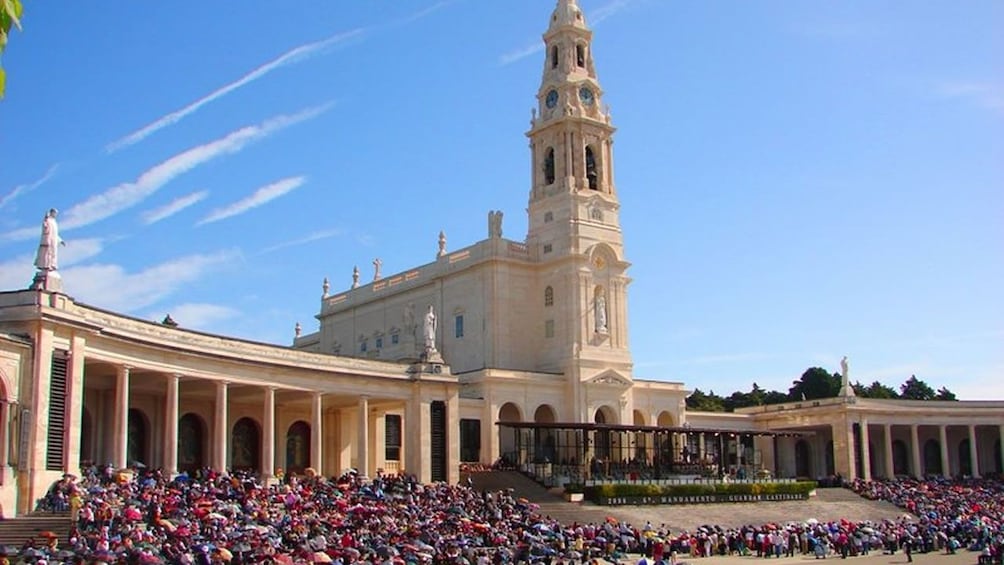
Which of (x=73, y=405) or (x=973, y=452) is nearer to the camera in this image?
(x=73, y=405)

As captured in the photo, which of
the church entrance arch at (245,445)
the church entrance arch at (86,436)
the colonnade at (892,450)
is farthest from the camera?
the colonnade at (892,450)

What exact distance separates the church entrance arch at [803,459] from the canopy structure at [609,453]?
15.5 m

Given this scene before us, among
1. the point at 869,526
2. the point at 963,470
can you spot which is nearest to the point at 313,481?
the point at 869,526

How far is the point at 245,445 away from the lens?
164 ft

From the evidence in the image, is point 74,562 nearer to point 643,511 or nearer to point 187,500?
point 187,500

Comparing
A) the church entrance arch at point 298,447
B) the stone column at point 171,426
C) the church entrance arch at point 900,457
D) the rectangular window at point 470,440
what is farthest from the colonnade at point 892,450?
the stone column at point 171,426

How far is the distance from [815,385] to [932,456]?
22068 mm

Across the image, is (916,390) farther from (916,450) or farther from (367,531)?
(367,531)

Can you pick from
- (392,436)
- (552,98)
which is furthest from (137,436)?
(552,98)

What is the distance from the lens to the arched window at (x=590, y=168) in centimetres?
7038

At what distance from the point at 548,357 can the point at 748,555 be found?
25803 millimetres

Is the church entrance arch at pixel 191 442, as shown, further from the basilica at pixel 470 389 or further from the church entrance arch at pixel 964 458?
the church entrance arch at pixel 964 458

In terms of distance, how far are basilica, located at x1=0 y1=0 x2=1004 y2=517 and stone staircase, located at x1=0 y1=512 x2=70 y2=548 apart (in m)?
1.12

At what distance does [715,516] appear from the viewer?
52531 millimetres
